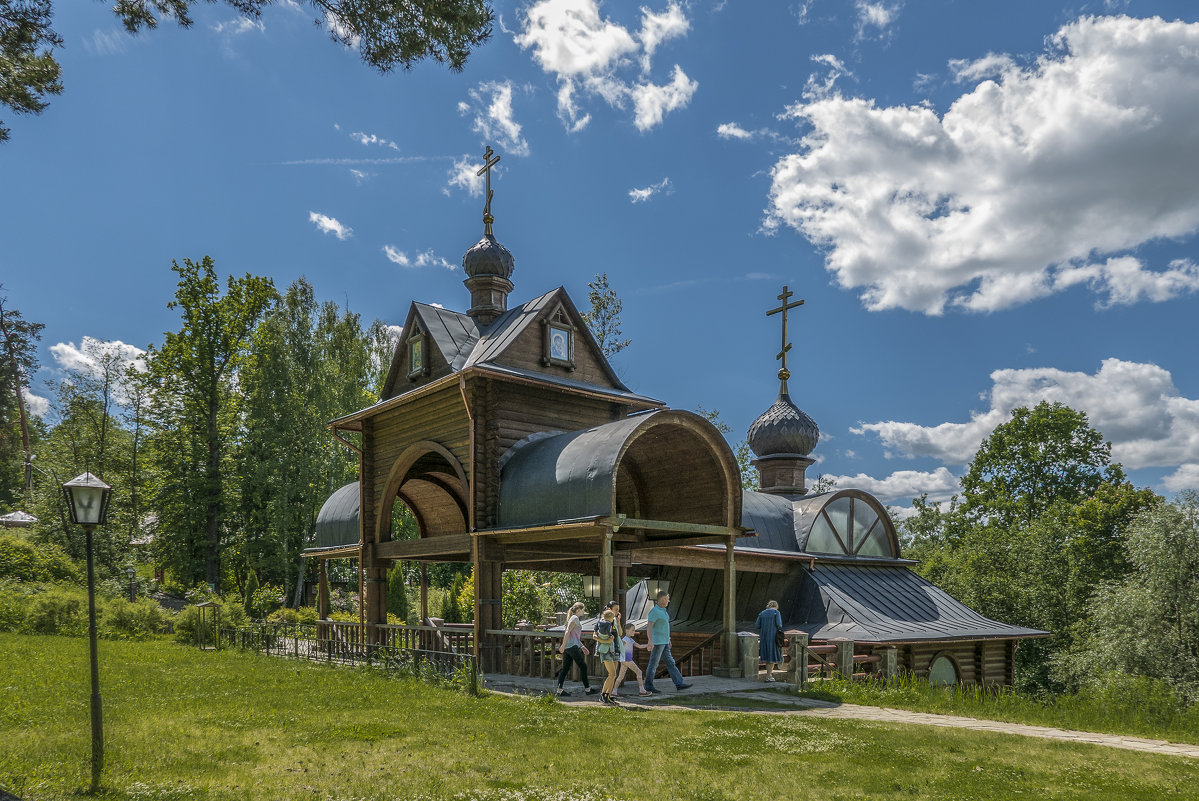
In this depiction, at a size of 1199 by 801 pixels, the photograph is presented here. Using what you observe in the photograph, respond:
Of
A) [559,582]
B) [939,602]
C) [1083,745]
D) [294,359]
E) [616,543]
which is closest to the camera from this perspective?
[1083,745]

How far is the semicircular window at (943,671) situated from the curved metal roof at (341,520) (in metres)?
14.6

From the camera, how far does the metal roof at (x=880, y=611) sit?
20797 mm

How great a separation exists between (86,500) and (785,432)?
21469mm

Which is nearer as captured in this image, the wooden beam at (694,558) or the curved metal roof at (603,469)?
the curved metal roof at (603,469)

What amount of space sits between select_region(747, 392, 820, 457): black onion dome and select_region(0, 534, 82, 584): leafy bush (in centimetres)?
2199

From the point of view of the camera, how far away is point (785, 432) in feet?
86.7

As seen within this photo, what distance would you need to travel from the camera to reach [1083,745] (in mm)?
8805

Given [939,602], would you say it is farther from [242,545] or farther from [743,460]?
[242,545]

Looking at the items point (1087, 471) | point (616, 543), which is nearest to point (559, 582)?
point (616, 543)

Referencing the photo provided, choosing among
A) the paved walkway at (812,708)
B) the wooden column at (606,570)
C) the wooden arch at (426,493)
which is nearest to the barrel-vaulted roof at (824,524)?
the wooden arch at (426,493)

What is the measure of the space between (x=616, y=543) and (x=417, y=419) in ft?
16.0

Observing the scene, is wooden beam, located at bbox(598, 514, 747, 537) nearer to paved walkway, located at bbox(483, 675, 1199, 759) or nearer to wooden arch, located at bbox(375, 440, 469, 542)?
paved walkway, located at bbox(483, 675, 1199, 759)

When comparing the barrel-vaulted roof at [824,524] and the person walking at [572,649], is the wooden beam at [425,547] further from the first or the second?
the barrel-vaulted roof at [824,524]

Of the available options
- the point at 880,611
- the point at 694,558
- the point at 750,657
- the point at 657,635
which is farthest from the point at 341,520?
the point at 880,611
